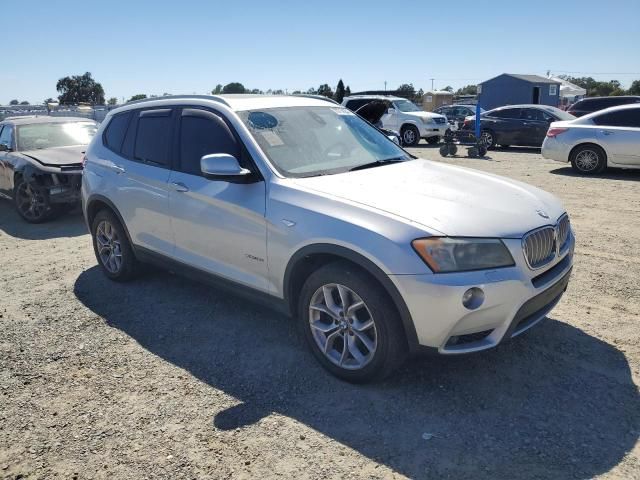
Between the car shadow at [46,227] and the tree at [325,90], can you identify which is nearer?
the car shadow at [46,227]

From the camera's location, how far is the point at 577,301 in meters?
4.57

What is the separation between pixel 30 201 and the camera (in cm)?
849

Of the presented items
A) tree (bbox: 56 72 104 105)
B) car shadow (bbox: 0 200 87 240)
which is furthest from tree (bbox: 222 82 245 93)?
tree (bbox: 56 72 104 105)

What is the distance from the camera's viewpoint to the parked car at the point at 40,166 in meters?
8.34

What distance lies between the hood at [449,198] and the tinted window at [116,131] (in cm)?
241

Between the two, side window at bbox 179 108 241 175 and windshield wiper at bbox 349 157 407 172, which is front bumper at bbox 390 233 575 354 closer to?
windshield wiper at bbox 349 157 407 172

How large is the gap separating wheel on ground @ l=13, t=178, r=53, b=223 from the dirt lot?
3.80m

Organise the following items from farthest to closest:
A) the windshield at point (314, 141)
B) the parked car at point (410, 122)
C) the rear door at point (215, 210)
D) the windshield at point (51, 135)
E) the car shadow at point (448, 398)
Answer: the parked car at point (410, 122)
the windshield at point (51, 135)
the windshield at point (314, 141)
the rear door at point (215, 210)
the car shadow at point (448, 398)

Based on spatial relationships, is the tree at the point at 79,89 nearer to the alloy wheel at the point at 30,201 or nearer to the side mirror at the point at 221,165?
the alloy wheel at the point at 30,201

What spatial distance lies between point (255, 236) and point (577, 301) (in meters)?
2.87

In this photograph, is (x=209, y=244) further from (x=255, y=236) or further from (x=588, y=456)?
(x=588, y=456)

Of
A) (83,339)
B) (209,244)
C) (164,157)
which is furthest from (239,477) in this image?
(164,157)

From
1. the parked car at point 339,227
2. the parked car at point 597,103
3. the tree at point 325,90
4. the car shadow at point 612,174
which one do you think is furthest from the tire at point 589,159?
the tree at point 325,90

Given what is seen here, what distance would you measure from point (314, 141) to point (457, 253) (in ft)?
5.50
